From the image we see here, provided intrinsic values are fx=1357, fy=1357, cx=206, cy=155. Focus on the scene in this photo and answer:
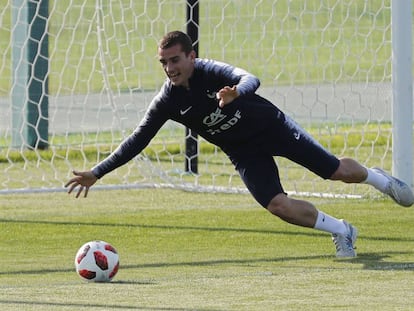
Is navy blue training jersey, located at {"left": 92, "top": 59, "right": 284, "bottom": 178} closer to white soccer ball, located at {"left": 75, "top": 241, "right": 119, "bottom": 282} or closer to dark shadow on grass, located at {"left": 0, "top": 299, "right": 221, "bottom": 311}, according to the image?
white soccer ball, located at {"left": 75, "top": 241, "right": 119, "bottom": 282}

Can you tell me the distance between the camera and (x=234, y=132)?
9500 mm

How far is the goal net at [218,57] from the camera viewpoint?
14492 mm

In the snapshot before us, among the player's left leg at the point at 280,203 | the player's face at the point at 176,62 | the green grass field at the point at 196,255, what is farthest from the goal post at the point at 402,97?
the player's face at the point at 176,62

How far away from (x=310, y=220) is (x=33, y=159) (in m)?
6.65

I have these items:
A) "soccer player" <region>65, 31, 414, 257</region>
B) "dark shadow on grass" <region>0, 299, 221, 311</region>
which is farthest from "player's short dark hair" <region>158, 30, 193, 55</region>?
"dark shadow on grass" <region>0, 299, 221, 311</region>

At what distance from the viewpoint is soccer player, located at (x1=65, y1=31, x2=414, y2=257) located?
930 cm

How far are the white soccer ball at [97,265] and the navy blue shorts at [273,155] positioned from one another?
132cm

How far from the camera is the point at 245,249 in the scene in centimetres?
1023

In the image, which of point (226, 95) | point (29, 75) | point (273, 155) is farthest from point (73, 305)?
point (29, 75)

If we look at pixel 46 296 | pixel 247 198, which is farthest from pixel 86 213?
pixel 46 296

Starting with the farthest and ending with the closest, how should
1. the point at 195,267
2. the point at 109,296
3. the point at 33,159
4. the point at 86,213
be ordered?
the point at 33,159 < the point at 86,213 < the point at 195,267 < the point at 109,296

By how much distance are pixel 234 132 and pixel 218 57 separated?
27.9ft

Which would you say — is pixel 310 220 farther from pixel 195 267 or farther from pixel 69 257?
pixel 69 257

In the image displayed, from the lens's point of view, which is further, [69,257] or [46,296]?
[69,257]
